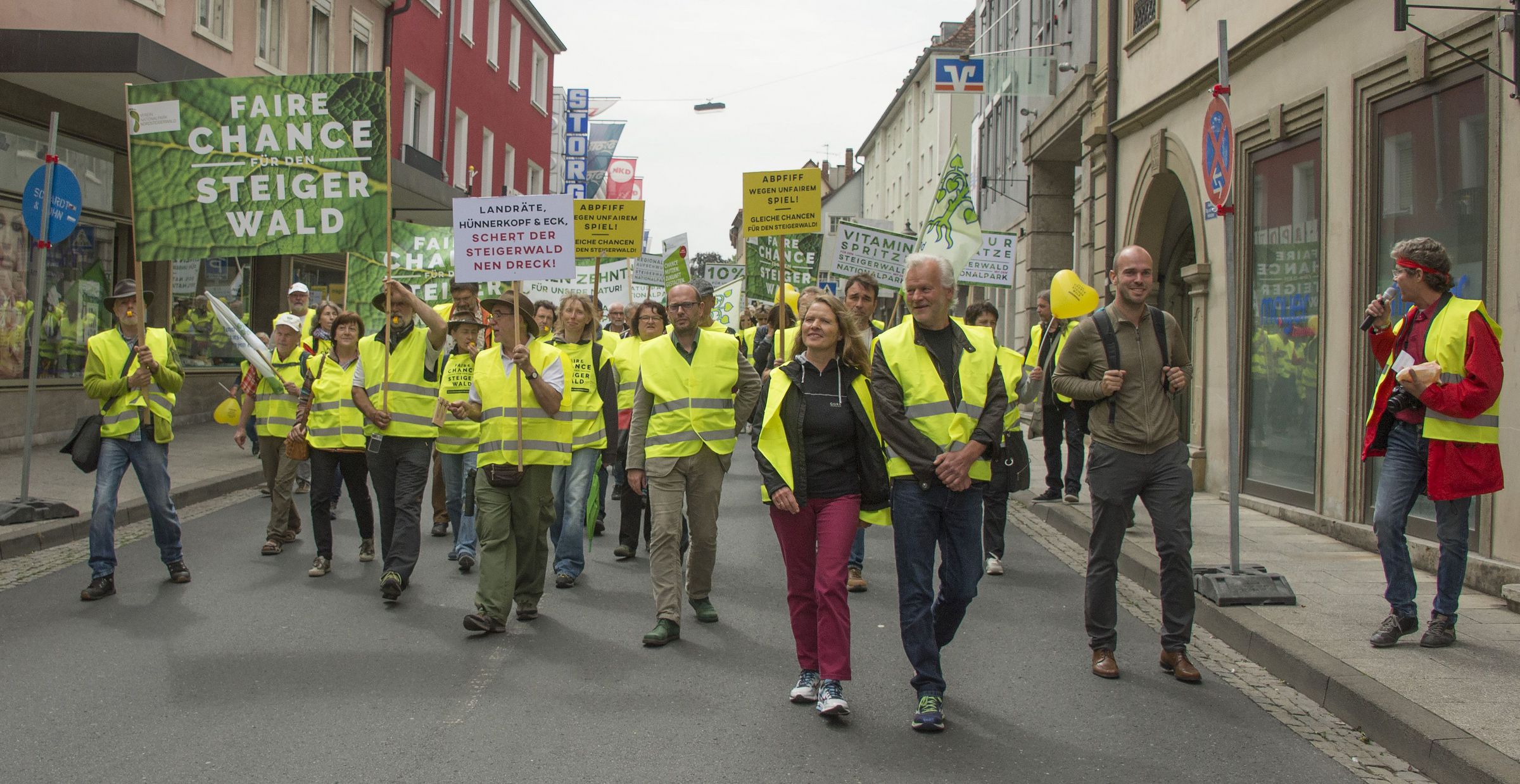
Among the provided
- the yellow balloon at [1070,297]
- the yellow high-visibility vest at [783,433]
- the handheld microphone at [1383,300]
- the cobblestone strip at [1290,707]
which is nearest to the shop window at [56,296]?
the yellow balloon at [1070,297]

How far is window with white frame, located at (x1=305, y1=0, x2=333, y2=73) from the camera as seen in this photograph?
22797 mm

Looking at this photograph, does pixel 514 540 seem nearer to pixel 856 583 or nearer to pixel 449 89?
pixel 856 583

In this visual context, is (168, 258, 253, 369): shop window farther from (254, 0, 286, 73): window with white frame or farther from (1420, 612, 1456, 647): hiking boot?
(1420, 612, 1456, 647): hiking boot

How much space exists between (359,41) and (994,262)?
1505cm

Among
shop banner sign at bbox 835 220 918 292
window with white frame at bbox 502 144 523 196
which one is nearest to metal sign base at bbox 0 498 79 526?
shop banner sign at bbox 835 220 918 292

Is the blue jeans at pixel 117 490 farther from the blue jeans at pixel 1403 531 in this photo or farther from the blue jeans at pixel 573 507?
the blue jeans at pixel 1403 531

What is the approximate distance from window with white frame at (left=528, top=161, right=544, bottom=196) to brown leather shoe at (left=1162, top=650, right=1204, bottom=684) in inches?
1337

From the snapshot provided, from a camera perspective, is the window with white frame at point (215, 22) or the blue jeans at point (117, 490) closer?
the blue jeans at point (117, 490)

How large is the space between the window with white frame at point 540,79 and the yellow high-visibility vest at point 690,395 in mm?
33472

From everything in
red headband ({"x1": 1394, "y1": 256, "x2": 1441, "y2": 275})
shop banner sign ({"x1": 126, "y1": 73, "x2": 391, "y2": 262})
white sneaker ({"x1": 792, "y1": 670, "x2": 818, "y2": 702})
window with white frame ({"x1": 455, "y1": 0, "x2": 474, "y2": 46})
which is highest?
window with white frame ({"x1": 455, "y1": 0, "x2": 474, "y2": 46})

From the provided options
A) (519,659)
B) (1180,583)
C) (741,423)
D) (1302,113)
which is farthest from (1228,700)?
(1302,113)

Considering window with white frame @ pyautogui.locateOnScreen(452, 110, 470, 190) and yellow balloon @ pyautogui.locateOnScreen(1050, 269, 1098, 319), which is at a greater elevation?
window with white frame @ pyautogui.locateOnScreen(452, 110, 470, 190)

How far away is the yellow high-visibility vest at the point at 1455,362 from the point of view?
Result: 20.2ft

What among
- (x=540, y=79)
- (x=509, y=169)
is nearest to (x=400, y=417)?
(x=509, y=169)
